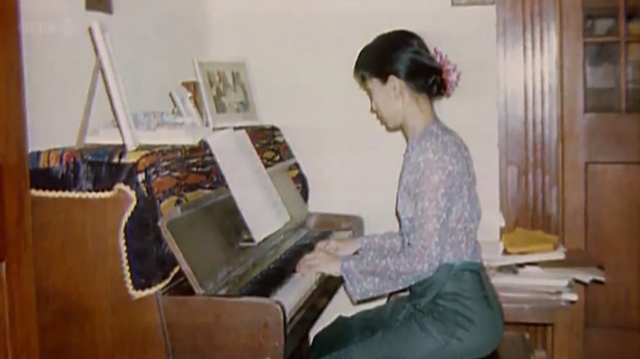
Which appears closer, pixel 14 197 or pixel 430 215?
pixel 14 197

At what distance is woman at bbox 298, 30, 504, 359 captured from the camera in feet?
6.99

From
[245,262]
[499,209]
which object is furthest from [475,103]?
[245,262]

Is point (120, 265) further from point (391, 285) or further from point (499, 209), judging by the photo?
point (499, 209)

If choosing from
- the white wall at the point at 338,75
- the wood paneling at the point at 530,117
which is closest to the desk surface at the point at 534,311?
the wood paneling at the point at 530,117

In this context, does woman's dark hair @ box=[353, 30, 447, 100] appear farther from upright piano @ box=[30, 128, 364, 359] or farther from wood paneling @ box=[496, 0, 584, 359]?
wood paneling @ box=[496, 0, 584, 359]

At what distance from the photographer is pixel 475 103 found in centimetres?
306

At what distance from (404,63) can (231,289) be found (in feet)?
Answer: 2.46

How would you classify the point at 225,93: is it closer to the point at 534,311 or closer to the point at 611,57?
the point at 534,311

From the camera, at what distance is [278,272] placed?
2.23 metres

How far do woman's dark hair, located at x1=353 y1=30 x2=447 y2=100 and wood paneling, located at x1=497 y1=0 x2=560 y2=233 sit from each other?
2.97 feet

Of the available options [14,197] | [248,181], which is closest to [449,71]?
[248,181]

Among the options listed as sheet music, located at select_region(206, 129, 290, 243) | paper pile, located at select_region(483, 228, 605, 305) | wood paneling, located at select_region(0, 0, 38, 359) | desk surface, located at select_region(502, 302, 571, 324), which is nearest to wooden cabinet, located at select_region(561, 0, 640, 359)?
paper pile, located at select_region(483, 228, 605, 305)

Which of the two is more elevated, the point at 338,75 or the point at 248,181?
the point at 338,75

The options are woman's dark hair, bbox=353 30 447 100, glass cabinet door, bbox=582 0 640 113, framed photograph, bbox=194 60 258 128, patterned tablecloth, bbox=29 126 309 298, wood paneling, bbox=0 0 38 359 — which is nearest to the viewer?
wood paneling, bbox=0 0 38 359
